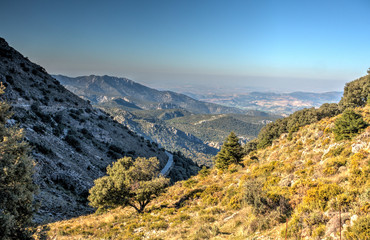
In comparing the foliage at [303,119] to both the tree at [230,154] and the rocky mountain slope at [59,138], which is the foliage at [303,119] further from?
the rocky mountain slope at [59,138]

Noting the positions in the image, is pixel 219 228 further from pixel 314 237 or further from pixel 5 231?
pixel 5 231

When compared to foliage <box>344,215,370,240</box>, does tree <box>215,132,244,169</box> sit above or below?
below

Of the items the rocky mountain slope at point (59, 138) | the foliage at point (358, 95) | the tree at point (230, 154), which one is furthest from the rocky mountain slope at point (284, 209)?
the foliage at point (358, 95)

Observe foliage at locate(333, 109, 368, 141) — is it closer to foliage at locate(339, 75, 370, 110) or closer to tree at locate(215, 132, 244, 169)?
tree at locate(215, 132, 244, 169)

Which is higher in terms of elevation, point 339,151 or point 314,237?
point 339,151

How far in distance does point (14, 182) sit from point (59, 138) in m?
35.3

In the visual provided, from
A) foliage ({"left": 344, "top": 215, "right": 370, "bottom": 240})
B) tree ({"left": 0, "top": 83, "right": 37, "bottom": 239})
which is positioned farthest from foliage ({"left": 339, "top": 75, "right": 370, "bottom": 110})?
tree ({"left": 0, "top": 83, "right": 37, "bottom": 239})

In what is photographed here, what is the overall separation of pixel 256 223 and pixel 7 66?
67.8 meters

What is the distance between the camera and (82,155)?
39.8m

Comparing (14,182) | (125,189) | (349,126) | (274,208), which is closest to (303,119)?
(349,126)

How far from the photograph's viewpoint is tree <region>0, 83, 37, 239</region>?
8.43 m

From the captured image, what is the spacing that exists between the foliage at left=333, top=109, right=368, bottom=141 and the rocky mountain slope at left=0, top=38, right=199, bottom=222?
24.3m

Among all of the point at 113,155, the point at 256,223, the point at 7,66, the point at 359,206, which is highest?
the point at 7,66

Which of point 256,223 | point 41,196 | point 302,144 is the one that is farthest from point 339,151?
point 41,196
